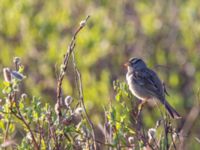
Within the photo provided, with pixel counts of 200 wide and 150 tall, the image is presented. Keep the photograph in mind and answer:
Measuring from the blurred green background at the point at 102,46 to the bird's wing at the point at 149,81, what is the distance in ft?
9.15

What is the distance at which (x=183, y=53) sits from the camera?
389 inches

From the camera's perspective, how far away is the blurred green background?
9047 mm

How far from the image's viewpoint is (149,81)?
5.61 metres

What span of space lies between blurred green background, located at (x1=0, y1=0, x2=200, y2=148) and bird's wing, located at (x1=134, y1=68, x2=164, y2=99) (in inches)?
110

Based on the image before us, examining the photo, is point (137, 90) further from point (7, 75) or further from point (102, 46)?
point (102, 46)

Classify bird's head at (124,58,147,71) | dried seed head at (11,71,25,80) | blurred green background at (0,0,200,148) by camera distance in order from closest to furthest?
dried seed head at (11,71,25,80), bird's head at (124,58,147,71), blurred green background at (0,0,200,148)

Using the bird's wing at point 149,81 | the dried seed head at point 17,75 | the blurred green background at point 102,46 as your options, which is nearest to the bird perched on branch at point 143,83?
the bird's wing at point 149,81

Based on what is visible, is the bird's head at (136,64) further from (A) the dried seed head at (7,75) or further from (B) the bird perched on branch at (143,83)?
(A) the dried seed head at (7,75)

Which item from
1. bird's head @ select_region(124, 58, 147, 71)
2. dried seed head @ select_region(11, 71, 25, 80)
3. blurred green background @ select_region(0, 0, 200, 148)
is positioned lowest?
dried seed head @ select_region(11, 71, 25, 80)

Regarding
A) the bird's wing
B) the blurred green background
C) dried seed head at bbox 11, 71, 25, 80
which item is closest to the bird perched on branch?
the bird's wing

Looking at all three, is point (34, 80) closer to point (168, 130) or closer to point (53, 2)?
point (53, 2)

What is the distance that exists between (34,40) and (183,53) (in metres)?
1.81

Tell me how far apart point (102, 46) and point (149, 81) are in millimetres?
3906

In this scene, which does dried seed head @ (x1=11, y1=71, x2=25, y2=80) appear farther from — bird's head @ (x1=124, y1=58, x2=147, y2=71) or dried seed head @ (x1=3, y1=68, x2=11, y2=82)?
bird's head @ (x1=124, y1=58, x2=147, y2=71)
